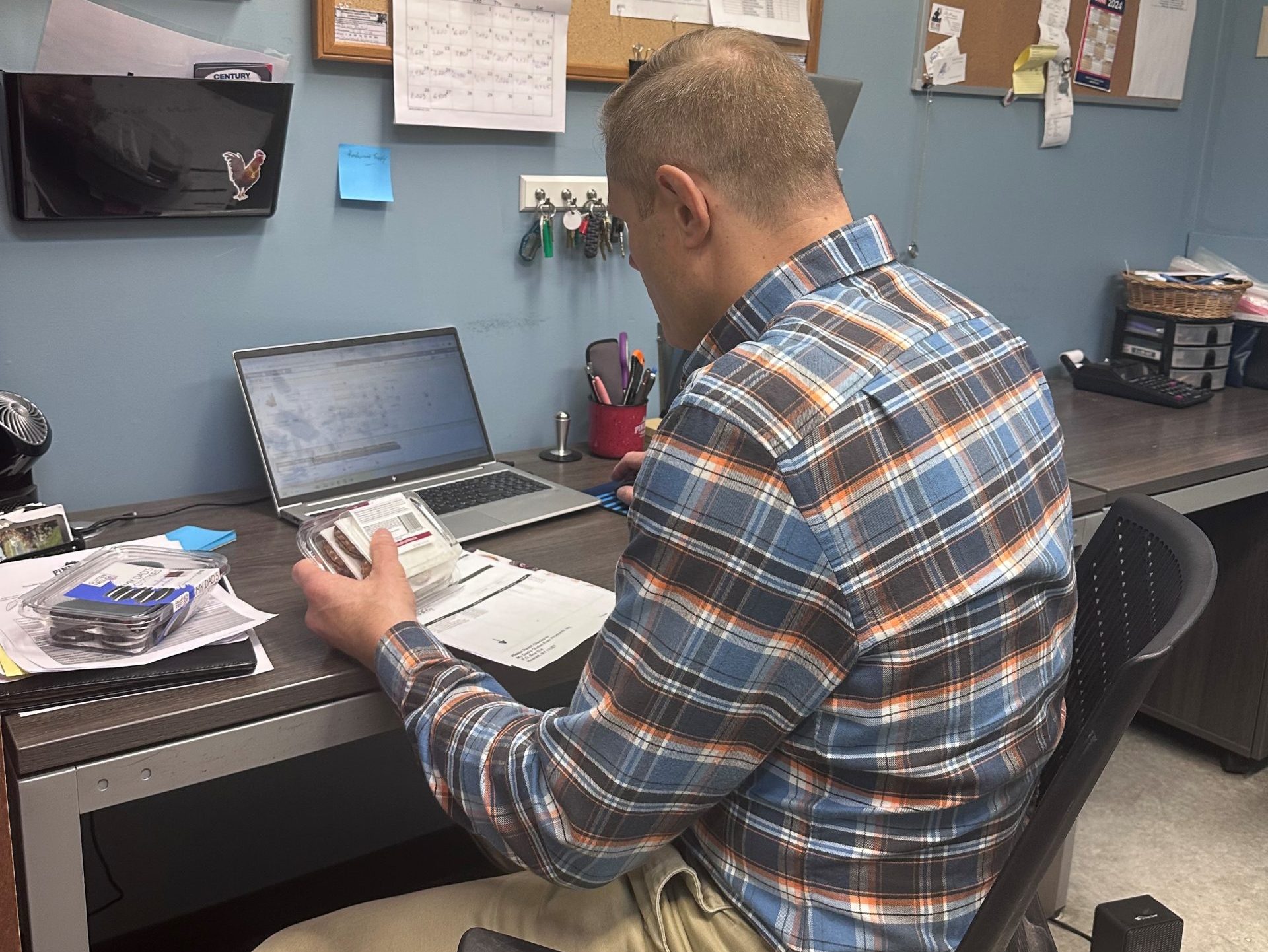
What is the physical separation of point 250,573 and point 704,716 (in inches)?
28.5

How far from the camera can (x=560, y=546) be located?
1.53m

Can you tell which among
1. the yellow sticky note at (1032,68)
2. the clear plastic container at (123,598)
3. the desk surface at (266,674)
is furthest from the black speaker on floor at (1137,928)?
the yellow sticky note at (1032,68)

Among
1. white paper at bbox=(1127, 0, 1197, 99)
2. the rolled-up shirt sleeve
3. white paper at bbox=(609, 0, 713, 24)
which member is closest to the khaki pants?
the rolled-up shirt sleeve

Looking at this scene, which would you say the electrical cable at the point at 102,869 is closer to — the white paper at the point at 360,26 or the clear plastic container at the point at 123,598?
the clear plastic container at the point at 123,598

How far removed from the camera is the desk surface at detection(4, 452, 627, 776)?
1.02 metres

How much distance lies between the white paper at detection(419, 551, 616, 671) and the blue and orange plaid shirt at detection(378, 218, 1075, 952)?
171mm

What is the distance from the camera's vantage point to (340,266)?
5.72 ft

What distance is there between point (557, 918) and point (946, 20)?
72.9 inches

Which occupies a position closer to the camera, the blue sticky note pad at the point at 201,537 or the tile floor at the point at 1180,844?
the blue sticky note pad at the point at 201,537

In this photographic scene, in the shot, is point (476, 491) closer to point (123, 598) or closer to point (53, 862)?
point (123, 598)

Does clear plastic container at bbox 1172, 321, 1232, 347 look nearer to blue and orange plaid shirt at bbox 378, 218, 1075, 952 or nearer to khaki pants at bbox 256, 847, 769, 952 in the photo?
blue and orange plaid shirt at bbox 378, 218, 1075, 952

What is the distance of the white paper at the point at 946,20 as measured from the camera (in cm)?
225

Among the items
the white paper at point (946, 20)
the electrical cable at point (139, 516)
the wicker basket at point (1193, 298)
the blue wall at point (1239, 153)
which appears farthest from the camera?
the blue wall at point (1239, 153)

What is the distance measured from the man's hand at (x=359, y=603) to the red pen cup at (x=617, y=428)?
2.50 feet
